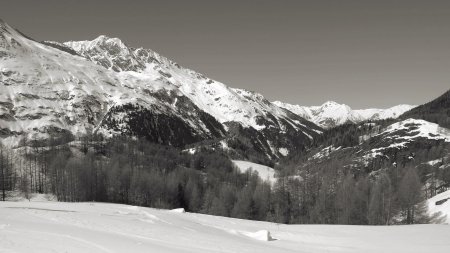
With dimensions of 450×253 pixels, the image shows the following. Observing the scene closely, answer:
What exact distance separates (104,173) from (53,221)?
103867 mm

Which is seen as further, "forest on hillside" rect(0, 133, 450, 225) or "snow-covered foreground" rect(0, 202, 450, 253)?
"forest on hillside" rect(0, 133, 450, 225)

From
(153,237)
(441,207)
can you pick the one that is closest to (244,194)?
(441,207)

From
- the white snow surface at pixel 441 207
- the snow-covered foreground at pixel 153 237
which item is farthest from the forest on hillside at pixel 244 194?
the snow-covered foreground at pixel 153 237

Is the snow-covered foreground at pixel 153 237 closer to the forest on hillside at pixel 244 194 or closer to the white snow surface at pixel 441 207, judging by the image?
the white snow surface at pixel 441 207

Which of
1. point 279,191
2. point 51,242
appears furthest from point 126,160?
point 51,242

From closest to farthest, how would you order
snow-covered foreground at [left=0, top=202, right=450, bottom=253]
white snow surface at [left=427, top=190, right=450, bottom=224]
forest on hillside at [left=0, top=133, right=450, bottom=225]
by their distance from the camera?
snow-covered foreground at [left=0, top=202, right=450, bottom=253] → white snow surface at [left=427, top=190, right=450, bottom=224] → forest on hillside at [left=0, top=133, right=450, bottom=225]

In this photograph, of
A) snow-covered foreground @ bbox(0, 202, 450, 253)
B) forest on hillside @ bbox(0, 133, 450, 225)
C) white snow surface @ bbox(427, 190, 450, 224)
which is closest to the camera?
snow-covered foreground @ bbox(0, 202, 450, 253)

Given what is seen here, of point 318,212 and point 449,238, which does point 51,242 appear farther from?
point 318,212

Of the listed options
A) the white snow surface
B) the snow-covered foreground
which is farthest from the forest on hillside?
the snow-covered foreground

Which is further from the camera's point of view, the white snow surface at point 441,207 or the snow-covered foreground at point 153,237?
the white snow surface at point 441,207

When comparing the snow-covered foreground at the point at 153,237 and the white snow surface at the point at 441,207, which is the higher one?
the snow-covered foreground at the point at 153,237

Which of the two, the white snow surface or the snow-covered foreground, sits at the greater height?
the snow-covered foreground

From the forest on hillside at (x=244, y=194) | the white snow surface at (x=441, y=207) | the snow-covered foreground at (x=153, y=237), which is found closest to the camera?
the snow-covered foreground at (x=153, y=237)

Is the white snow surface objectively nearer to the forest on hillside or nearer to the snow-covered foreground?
the forest on hillside
